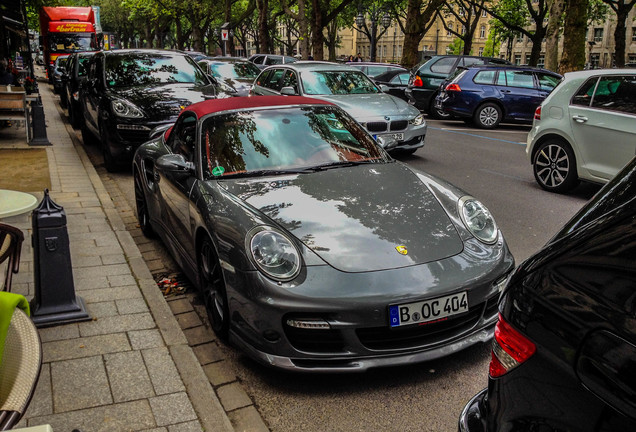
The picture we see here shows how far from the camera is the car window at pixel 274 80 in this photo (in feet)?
39.7

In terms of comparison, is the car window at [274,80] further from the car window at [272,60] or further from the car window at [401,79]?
the car window at [272,60]

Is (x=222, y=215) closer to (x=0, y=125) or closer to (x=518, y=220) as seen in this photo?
(x=518, y=220)

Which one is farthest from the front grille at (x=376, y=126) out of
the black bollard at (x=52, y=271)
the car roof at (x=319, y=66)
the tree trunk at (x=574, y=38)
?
the tree trunk at (x=574, y=38)

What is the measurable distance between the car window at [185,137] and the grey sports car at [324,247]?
5cm

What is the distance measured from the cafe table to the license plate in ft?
9.02

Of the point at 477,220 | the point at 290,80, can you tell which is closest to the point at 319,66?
the point at 290,80

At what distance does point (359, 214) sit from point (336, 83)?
7721 mm

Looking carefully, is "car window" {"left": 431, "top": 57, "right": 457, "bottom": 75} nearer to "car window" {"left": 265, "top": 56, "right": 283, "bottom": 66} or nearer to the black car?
"car window" {"left": 265, "top": 56, "right": 283, "bottom": 66}

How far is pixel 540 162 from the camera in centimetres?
883

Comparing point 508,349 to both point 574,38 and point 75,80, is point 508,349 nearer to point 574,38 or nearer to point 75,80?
point 75,80

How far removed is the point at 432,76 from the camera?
61.2 feet

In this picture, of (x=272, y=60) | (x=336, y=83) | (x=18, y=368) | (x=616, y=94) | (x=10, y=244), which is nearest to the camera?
(x=18, y=368)

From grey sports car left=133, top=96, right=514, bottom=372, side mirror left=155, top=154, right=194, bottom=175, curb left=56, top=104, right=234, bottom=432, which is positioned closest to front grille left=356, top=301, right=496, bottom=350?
grey sports car left=133, top=96, right=514, bottom=372

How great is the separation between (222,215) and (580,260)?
8.90ft
